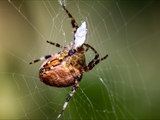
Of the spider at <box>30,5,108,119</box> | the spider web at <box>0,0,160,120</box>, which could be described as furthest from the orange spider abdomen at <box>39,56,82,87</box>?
the spider web at <box>0,0,160,120</box>

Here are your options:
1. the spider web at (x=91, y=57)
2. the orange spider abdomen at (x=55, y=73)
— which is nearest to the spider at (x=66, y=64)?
the orange spider abdomen at (x=55, y=73)

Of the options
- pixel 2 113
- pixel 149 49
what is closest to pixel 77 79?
pixel 2 113

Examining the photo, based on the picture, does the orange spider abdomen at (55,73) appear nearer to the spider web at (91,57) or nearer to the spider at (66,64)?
the spider at (66,64)

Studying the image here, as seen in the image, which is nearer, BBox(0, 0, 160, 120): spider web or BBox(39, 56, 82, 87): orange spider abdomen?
BBox(39, 56, 82, 87): orange spider abdomen

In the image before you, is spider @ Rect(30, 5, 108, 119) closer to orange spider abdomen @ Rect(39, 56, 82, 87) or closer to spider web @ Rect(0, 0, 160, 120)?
orange spider abdomen @ Rect(39, 56, 82, 87)

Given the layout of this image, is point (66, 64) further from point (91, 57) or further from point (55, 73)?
point (91, 57)
